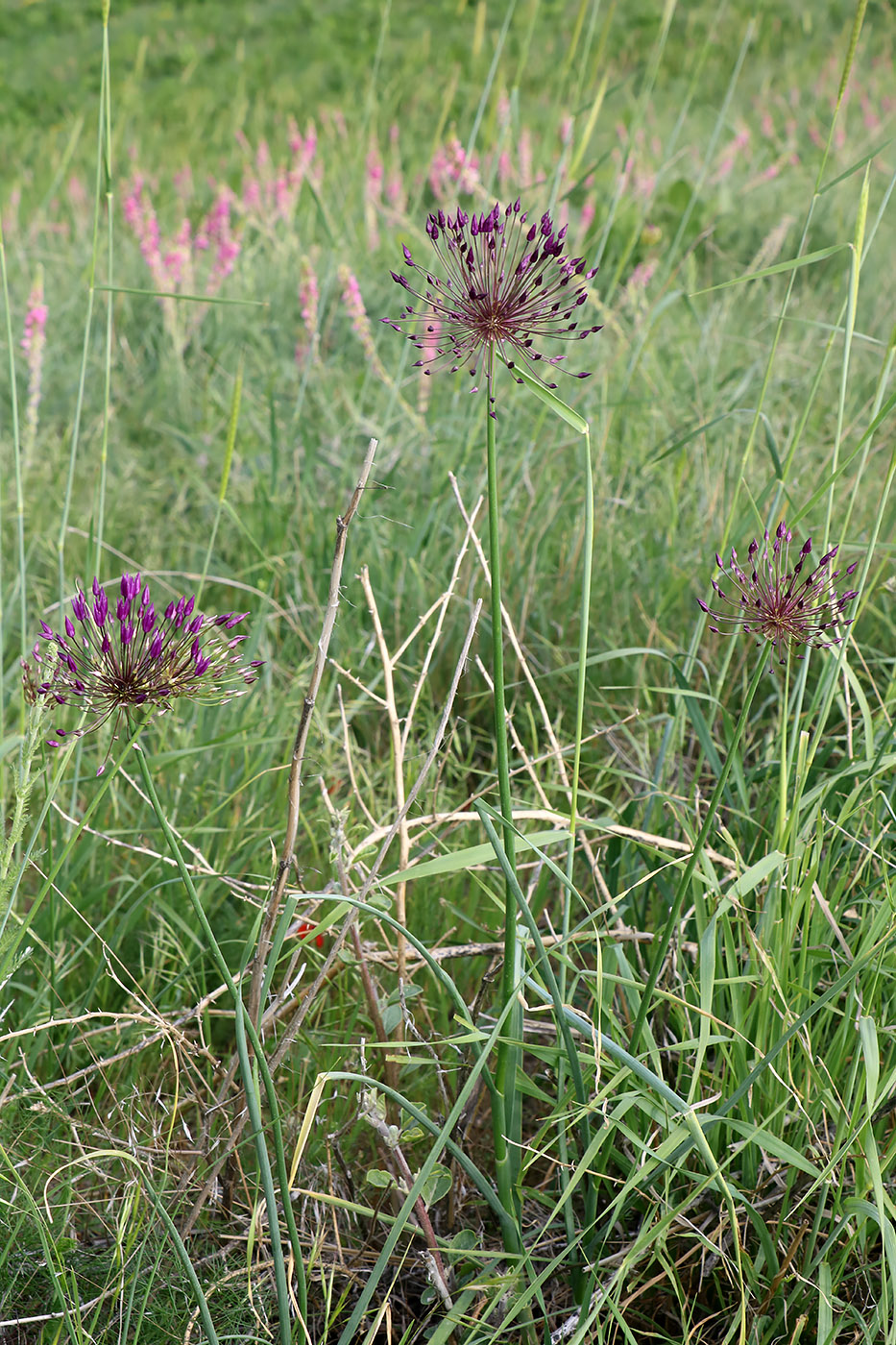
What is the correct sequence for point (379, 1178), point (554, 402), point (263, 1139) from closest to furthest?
1. point (554, 402)
2. point (263, 1139)
3. point (379, 1178)

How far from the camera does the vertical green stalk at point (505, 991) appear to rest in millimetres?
778

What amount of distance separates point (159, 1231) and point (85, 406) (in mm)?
2533

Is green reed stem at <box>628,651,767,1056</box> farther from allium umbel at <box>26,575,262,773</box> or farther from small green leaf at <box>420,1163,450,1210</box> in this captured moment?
allium umbel at <box>26,575,262,773</box>

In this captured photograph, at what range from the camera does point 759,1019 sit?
108cm

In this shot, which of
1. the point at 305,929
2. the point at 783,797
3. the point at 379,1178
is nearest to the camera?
the point at 379,1178

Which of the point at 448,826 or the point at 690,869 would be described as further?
the point at 448,826

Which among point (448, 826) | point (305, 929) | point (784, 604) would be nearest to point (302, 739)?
point (784, 604)

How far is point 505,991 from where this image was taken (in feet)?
2.97

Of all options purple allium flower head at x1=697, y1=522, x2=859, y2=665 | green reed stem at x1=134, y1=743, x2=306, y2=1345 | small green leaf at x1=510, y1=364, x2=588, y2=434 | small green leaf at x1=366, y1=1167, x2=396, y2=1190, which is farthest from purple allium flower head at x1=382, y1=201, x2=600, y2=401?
small green leaf at x1=366, y1=1167, x2=396, y2=1190

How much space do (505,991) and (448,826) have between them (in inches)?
21.9

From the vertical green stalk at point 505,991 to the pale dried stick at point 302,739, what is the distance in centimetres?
11

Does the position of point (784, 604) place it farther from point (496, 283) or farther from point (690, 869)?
point (496, 283)

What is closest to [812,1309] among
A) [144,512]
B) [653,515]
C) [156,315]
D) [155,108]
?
[653,515]

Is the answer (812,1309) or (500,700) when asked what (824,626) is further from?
(812,1309)
